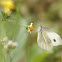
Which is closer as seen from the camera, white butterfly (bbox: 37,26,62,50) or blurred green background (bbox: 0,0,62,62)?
white butterfly (bbox: 37,26,62,50)

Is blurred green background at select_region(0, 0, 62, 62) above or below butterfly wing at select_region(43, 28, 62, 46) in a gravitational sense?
above

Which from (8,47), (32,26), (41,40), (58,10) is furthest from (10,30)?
(58,10)

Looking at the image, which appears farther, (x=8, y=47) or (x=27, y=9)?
(x=27, y=9)

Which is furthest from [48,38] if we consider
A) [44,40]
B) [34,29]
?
[34,29]

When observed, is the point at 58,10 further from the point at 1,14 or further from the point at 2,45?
the point at 1,14

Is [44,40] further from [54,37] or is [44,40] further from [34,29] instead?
[34,29]
